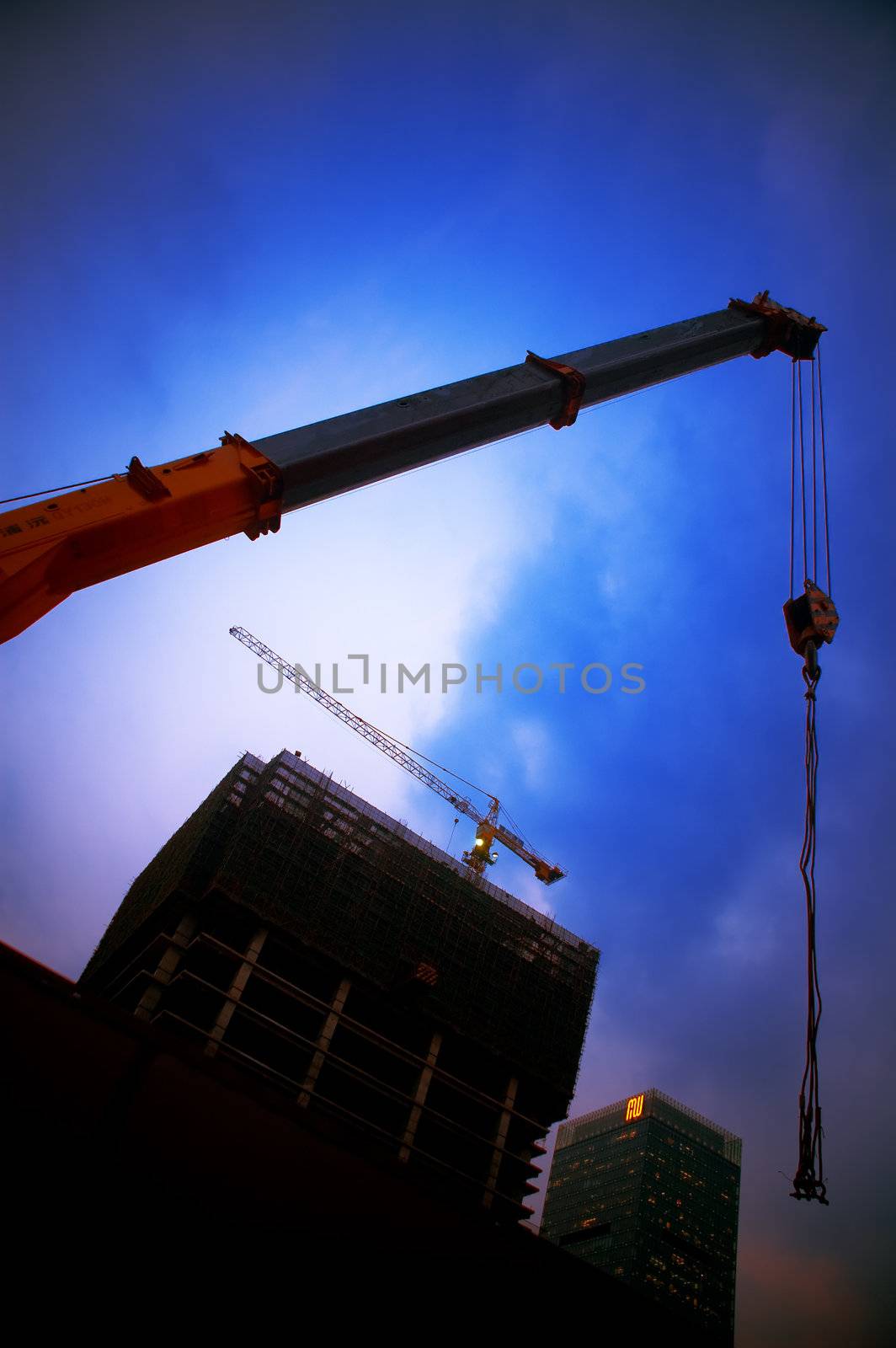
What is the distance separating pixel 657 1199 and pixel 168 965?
135m

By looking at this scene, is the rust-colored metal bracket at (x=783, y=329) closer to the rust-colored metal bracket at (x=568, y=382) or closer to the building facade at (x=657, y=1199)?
the rust-colored metal bracket at (x=568, y=382)

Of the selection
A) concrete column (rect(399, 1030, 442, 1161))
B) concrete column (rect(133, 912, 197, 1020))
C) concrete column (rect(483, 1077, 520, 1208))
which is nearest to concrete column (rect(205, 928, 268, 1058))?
concrete column (rect(133, 912, 197, 1020))

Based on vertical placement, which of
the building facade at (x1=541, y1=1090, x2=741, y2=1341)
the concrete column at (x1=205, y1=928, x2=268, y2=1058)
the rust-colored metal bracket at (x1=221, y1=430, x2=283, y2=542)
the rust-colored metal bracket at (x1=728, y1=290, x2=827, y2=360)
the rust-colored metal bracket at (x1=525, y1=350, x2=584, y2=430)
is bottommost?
the rust-colored metal bracket at (x1=221, y1=430, x2=283, y2=542)

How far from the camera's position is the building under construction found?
40750 mm

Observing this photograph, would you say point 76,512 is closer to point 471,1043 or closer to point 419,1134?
point 471,1043

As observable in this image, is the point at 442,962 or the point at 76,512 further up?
the point at 442,962

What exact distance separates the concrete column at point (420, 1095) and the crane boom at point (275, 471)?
132 ft

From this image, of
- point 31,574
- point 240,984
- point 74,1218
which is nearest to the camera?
point 74,1218

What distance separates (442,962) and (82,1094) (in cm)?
4224

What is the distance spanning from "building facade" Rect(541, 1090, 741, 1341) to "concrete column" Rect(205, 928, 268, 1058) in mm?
115048

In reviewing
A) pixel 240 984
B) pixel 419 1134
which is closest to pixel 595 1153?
pixel 419 1134

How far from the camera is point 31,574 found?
24.4 feet

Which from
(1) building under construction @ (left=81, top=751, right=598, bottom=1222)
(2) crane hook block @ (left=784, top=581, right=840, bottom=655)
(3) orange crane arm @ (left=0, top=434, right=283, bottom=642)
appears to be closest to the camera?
(3) orange crane arm @ (left=0, top=434, right=283, bottom=642)

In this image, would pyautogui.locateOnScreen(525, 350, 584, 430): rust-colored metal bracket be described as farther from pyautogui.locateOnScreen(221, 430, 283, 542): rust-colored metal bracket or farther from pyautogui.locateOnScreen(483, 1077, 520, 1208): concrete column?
pyautogui.locateOnScreen(483, 1077, 520, 1208): concrete column
